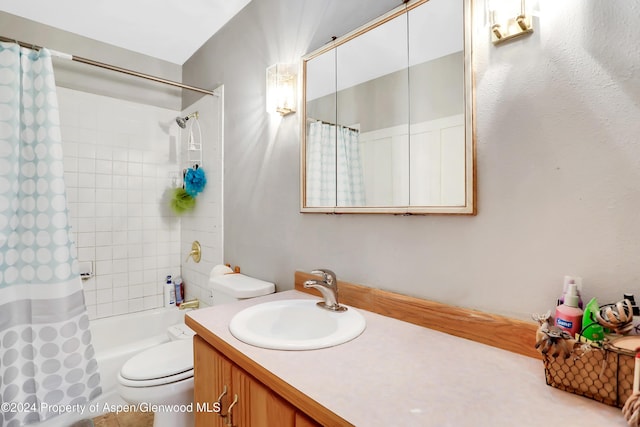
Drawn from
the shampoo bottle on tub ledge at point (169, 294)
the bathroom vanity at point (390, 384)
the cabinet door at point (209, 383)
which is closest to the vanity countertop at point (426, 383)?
the bathroom vanity at point (390, 384)

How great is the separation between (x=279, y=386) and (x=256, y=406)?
0.54 feet

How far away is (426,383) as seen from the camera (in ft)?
2.13

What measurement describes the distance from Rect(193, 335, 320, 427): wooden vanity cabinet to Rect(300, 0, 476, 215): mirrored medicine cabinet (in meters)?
0.67

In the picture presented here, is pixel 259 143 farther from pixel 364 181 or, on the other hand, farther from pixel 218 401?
pixel 218 401

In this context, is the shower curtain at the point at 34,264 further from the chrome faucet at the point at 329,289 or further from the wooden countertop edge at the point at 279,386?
the chrome faucet at the point at 329,289

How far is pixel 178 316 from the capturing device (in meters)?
2.42

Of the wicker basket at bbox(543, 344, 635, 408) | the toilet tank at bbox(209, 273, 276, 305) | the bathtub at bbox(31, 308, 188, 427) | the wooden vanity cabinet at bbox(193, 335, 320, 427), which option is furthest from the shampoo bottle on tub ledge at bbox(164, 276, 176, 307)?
the wicker basket at bbox(543, 344, 635, 408)

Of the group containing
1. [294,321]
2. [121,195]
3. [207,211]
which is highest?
[121,195]

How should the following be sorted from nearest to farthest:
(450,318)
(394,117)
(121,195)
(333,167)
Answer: (450,318) → (394,117) → (333,167) → (121,195)

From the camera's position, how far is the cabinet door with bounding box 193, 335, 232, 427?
2.99 feet

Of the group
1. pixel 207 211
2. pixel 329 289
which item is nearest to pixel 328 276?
pixel 329 289

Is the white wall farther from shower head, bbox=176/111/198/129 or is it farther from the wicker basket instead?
shower head, bbox=176/111/198/129

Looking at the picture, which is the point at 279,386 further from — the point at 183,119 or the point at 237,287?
the point at 183,119

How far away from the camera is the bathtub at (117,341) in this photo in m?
1.67
